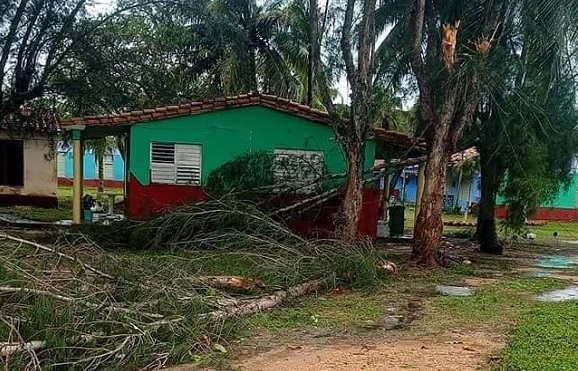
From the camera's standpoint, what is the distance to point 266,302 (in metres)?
7.92

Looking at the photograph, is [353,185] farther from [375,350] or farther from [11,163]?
[11,163]

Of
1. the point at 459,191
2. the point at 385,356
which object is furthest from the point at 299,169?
the point at 459,191

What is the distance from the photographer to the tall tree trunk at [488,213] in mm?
15453

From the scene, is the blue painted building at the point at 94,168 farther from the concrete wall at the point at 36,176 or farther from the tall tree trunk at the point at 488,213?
the tall tree trunk at the point at 488,213

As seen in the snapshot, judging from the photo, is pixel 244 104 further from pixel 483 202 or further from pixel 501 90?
pixel 483 202

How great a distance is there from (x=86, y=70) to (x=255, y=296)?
987 centimetres

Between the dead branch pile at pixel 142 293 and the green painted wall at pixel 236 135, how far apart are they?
15.9ft

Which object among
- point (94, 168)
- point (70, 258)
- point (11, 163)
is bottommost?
point (70, 258)

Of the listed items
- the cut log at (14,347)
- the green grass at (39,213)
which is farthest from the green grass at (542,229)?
the cut log at (14,347)

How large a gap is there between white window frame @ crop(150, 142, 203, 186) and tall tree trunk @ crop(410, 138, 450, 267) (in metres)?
5.65

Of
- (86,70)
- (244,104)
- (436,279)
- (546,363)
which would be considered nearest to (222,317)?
(546,363)

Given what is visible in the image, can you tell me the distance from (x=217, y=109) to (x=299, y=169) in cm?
253

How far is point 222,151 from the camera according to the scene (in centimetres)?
1492

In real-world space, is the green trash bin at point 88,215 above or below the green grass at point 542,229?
above
